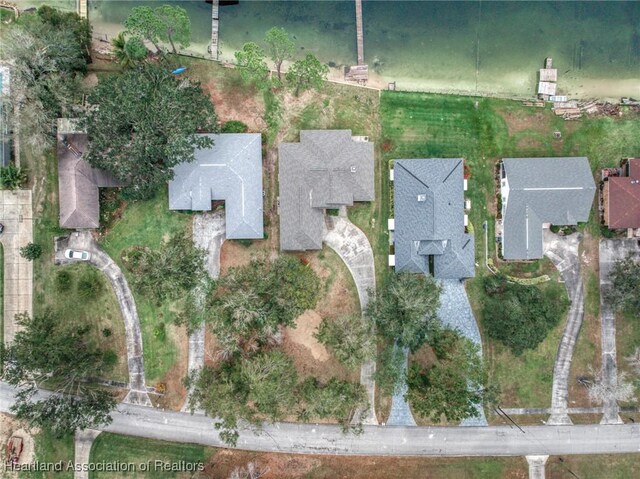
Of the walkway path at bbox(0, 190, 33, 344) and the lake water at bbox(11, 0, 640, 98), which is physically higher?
the lake water at bbox(11, 0, 640, 98)

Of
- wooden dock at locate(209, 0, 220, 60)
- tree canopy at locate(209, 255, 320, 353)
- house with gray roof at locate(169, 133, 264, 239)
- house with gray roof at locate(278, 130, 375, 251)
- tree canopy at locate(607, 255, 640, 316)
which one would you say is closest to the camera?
tree canopy at locate(209, 255, 320, 353)

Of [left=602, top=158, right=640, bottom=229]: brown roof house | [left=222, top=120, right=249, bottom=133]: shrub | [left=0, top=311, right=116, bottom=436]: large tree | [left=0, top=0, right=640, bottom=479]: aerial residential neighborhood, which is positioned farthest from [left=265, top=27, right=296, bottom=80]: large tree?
[left=602, top=158, right=640, bottom=229]: brown roof house

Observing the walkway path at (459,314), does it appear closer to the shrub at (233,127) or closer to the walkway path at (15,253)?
the shrub at (233,127)

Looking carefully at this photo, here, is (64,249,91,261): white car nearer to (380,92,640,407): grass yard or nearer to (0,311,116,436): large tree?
(0,311,116,436): large tree

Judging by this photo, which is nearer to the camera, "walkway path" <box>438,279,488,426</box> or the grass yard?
"walkway path" <box>438,279,488,426</box>

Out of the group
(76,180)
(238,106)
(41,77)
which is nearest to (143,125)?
(76,180)

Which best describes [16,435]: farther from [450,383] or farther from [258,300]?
[450,383]
